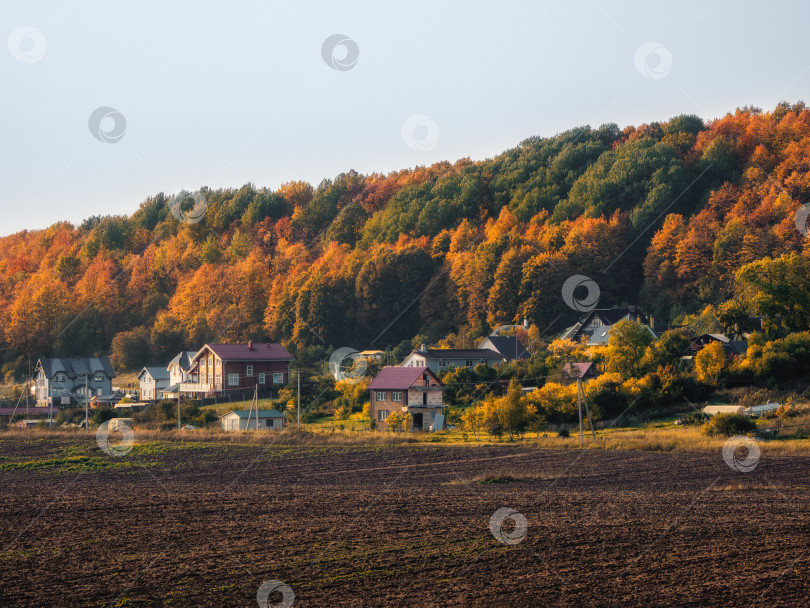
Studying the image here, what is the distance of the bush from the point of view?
4128cm

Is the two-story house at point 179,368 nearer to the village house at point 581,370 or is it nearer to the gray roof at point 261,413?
the gray roof at point 261,413

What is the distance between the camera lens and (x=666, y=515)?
70.4 ft

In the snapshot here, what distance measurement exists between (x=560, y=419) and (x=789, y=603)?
1433 inches

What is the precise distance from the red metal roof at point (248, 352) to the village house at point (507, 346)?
1584cm

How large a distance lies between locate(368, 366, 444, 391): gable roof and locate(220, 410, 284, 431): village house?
5979 mm

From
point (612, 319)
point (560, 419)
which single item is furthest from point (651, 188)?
point (560, 419)

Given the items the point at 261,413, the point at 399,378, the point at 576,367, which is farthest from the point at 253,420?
the point at 576,367

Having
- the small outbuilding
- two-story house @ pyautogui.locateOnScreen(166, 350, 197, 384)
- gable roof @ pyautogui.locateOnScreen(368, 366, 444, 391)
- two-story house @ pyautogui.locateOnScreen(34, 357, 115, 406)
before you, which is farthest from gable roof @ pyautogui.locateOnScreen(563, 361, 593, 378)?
two-story house @ pyautogui.locateOnScreen(34, 357, 115, 406)

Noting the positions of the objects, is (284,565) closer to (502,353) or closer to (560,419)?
(560,419)

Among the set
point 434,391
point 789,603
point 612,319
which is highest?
point 612,319

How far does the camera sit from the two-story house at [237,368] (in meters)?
71.6

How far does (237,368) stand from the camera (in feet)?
236

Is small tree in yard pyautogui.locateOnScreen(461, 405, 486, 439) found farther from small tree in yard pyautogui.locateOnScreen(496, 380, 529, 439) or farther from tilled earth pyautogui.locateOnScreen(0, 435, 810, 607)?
tilled earth pyautogui.locateOnScreen(0, 435, 810, 607)

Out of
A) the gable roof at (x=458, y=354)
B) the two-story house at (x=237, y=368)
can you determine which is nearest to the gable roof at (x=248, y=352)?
the two-story house at (x=237, y=368)
